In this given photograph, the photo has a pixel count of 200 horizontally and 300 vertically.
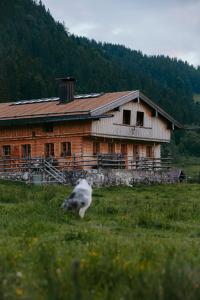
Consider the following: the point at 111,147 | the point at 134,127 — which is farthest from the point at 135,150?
the point at 111,147

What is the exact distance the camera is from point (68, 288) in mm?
5801

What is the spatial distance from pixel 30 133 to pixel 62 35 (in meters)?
103

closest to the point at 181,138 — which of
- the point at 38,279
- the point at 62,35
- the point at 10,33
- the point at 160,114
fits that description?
the point at 62,35

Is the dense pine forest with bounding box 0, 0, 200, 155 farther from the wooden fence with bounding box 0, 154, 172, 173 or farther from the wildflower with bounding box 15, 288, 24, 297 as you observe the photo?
the wildflower with bounding box 15, 288, 24, 297

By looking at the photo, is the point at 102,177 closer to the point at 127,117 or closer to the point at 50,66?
the point at 127,117

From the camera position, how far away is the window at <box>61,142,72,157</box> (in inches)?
1555

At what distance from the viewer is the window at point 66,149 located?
39500 mm

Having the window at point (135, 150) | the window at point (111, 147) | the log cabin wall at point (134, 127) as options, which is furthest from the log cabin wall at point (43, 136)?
the window at point (135, 150)

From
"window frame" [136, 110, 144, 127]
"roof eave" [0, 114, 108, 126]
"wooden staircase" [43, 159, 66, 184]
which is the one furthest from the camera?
"window frame" [136, 110, 144, 127]

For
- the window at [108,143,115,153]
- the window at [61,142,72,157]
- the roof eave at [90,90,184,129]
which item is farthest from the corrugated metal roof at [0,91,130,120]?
the window at [108,143,115,153]

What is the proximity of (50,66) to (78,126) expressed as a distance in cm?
9476

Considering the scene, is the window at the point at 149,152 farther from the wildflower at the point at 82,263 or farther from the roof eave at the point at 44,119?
the wildflower at the point at 82,263

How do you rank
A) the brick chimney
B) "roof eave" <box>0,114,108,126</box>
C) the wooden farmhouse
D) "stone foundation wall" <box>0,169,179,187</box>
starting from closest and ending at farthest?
"stone foundation wall" <box>0,169,179,187</box> < "roof eave" <box>0,114,108,126</box> < the wooden farmhouse < the brick chimney

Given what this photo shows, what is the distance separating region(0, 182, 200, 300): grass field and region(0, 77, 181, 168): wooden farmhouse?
21656mm
